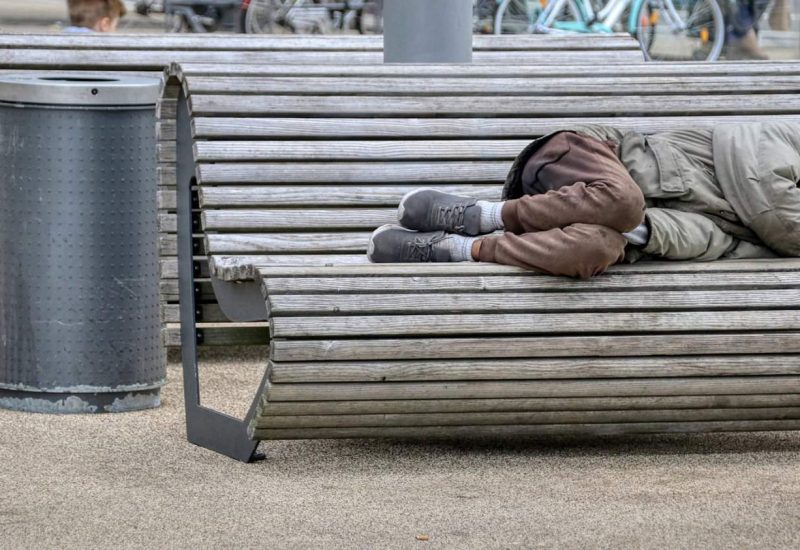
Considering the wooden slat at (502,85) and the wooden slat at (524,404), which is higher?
the wooden slat at (502,85)

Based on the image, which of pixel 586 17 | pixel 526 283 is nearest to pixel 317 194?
pixel 526 283

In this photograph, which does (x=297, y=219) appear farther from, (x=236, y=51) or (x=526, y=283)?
(x=236, y=51)

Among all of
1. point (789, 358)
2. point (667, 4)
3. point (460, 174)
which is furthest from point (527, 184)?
point (667, 4)

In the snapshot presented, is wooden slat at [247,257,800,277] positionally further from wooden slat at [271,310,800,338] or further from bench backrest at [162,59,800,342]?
bench backrest at [162,59,800,342]

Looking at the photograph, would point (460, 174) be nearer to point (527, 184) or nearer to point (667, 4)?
point (527, 184)

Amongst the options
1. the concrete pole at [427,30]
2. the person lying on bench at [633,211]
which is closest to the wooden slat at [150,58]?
the concrete pole at [427,30]

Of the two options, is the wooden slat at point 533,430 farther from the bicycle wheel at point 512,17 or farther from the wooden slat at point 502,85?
the bicycle wheel at point 512,17

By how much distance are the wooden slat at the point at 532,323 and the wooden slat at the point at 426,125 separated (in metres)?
0.79

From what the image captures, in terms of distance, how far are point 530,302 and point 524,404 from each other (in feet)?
0.93

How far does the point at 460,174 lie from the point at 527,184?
47 cm

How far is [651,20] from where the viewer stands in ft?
47.0

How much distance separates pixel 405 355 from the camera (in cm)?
405

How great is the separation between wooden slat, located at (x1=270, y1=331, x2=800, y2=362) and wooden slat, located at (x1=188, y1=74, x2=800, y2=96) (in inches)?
40.5

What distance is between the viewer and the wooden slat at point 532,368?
4016mm
